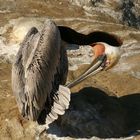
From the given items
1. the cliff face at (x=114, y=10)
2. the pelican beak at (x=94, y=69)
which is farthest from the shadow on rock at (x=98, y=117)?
the cliff face at (x=114, y=10)

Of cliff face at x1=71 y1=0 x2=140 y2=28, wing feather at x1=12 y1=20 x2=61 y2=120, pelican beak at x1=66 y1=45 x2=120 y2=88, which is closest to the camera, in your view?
wing feather at x1=12 y1=20 x2=61 y2=120

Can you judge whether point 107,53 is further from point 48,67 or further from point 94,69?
point 48,67

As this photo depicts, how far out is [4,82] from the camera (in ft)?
30.6

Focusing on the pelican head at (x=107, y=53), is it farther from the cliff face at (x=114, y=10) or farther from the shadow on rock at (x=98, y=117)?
the cliff face at (x=114, y=10)

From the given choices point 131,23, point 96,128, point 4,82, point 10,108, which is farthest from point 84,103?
point 131,23

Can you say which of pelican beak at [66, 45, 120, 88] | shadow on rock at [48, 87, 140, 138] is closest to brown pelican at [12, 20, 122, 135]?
pelican beak at [66, 45, 120, 88]

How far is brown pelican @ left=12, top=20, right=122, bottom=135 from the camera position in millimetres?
6879

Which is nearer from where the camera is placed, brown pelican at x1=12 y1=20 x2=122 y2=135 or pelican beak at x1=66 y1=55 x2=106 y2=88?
brown pelican at x1=12 y1=20 x2=122 y2=135

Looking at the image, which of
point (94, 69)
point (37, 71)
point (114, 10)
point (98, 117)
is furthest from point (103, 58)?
point (114, 10)

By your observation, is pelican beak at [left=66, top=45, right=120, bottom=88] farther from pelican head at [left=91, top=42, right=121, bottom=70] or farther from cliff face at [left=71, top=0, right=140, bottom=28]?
cliff face at [left=71, top=0, right=140, bottom=28]

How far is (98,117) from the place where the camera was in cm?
799

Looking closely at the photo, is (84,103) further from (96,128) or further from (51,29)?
(51,29)

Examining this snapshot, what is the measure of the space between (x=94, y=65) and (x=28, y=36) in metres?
1.11

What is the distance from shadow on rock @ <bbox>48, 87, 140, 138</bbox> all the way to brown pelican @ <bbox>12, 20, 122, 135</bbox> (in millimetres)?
559
